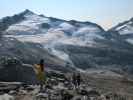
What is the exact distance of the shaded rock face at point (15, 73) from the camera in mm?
26234

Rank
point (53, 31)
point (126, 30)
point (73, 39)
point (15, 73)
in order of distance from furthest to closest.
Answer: point (126, 30), point (53, 31), point (73, 39), point (15, 73)

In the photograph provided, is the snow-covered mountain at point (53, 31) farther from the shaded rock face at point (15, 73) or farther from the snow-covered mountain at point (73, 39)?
the shaded rock face at point (15, 73)

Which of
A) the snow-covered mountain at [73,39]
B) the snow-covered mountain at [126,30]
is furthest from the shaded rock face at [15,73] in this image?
the snow-covered mountain at [126,30]

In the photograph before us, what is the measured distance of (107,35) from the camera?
10962 cm

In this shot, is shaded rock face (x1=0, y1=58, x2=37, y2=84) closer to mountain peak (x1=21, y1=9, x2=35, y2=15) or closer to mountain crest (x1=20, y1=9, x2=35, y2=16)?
mountain crest (x1=20, y1=9, x2=35, y2=16)

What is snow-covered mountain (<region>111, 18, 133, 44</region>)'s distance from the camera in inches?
4432

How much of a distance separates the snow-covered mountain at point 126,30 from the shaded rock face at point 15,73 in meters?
83.9

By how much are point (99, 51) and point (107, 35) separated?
769 inches

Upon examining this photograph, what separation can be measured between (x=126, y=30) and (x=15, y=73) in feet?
325

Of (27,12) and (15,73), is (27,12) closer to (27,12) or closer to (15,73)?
(27,12)

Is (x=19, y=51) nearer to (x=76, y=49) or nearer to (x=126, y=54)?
(x=76, y=49)

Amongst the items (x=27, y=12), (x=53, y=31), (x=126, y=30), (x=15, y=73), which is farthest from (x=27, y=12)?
(x=15, y=73)

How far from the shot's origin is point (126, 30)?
4806 inches

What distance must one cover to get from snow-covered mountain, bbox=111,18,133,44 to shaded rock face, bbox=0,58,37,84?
275 ft
